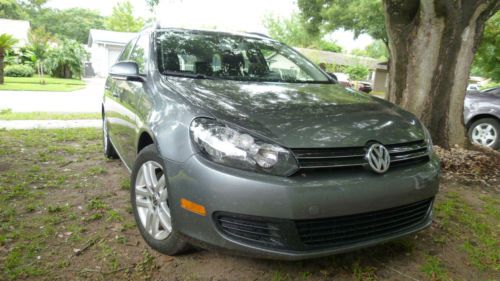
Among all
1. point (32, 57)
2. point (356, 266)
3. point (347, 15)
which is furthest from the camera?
point (32, 57)

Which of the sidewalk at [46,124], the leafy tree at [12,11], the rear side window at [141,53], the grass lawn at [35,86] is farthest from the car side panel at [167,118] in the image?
the leafy tree at [12,11]

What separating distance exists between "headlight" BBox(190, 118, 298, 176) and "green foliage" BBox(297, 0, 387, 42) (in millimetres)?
19627

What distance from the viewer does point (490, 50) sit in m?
10.5

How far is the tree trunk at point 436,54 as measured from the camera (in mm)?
4984

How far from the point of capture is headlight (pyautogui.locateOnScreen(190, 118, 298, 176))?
2.04m

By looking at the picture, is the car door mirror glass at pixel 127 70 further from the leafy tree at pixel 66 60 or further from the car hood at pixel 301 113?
the leafy tree at pixel 66 60

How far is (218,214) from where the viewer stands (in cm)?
206

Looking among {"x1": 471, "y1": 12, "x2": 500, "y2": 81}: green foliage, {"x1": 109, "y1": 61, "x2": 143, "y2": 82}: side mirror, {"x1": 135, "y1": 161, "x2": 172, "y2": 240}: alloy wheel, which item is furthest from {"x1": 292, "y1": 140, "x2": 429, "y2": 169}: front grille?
{"x1": 471, "y1": 12, "x2": 500, "y2": 81}: green foliage

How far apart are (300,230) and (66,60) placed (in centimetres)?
2561

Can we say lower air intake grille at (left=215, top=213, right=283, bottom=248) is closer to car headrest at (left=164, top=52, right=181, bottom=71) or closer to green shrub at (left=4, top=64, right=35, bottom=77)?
car headrest at (left=164, top=52, right=181, bottom=71)

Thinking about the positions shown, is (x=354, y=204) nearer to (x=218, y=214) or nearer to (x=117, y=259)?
(x=218, y=214)

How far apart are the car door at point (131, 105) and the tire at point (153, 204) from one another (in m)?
0.38

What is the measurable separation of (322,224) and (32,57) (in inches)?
1054

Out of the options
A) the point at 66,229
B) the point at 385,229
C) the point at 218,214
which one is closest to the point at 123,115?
the point at 66,229
